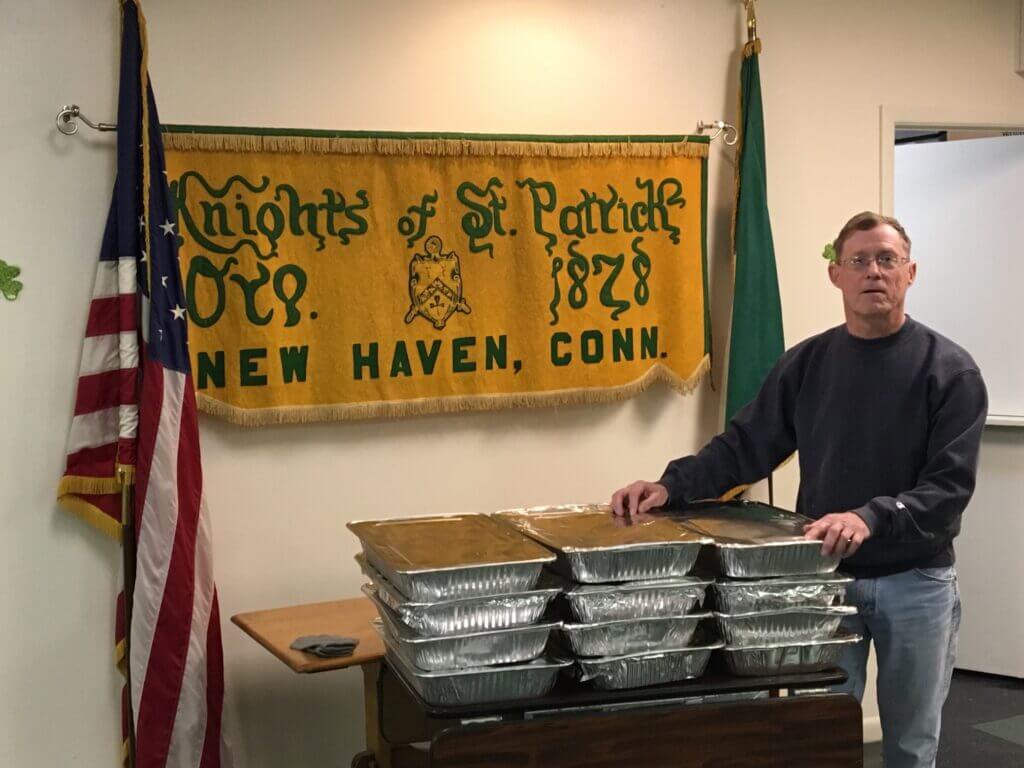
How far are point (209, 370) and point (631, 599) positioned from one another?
5.04 ft

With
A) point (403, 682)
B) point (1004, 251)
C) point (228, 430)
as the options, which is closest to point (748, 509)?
point (403, 682)

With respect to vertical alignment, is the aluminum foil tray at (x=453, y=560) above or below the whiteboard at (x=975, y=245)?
below

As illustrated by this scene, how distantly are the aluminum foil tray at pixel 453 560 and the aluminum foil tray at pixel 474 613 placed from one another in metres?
0.02

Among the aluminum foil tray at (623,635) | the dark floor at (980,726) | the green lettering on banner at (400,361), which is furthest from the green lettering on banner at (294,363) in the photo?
A: the dark floor at (980,726)

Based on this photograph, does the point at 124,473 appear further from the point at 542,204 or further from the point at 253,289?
the point at 542,204

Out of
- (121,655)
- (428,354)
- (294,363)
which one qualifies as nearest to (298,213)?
(294,363)

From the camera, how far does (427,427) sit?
135 inches

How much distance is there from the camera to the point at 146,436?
296 cm

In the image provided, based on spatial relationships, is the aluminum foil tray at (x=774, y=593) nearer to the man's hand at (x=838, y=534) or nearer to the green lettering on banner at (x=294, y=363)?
the man's hand at (x=838, y=534)

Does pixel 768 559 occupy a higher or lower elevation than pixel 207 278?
lower

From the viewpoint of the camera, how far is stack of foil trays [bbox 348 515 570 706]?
1.94 m

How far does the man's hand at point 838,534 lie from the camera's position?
2107 mm

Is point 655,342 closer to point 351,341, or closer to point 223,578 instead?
point 351,341

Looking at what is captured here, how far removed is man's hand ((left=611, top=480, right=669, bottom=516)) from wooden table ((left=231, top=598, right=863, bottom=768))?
0.42m
